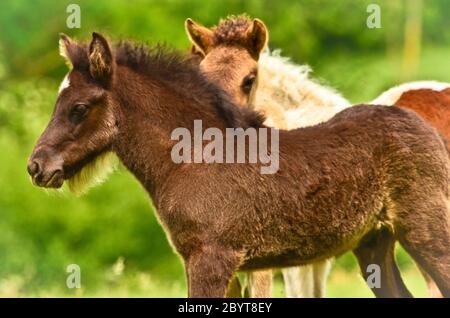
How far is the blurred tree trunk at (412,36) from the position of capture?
20281mm

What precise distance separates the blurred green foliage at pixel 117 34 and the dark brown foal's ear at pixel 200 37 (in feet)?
28.6

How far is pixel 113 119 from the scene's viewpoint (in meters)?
5.73

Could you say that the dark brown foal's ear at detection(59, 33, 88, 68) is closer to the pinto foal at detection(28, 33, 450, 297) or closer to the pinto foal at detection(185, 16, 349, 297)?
the pinto foal at detection(28, 33, 450, 297)

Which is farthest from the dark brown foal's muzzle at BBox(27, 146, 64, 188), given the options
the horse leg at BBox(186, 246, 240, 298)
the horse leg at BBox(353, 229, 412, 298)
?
the horse leg at BBox(353, 229, 412, 298)

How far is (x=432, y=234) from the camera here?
5859mm

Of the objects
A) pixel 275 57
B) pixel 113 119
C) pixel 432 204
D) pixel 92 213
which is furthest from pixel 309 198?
pixel 92 213

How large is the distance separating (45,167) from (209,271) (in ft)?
3.89

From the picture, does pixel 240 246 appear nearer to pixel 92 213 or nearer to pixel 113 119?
pixel 113 119

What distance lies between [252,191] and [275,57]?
3.25 meters

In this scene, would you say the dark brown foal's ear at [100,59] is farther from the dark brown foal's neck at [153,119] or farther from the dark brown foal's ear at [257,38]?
the dark brown foal's ear at [257,38]

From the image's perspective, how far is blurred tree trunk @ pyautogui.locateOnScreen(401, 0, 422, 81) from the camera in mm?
20281

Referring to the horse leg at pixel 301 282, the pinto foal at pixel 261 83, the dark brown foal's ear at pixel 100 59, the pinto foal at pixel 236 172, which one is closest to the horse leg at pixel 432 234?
the pinto foal at pixel 236 172

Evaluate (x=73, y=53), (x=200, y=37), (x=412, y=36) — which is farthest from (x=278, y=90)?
(x=412, y=36)

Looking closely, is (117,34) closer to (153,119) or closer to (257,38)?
(257,38)
